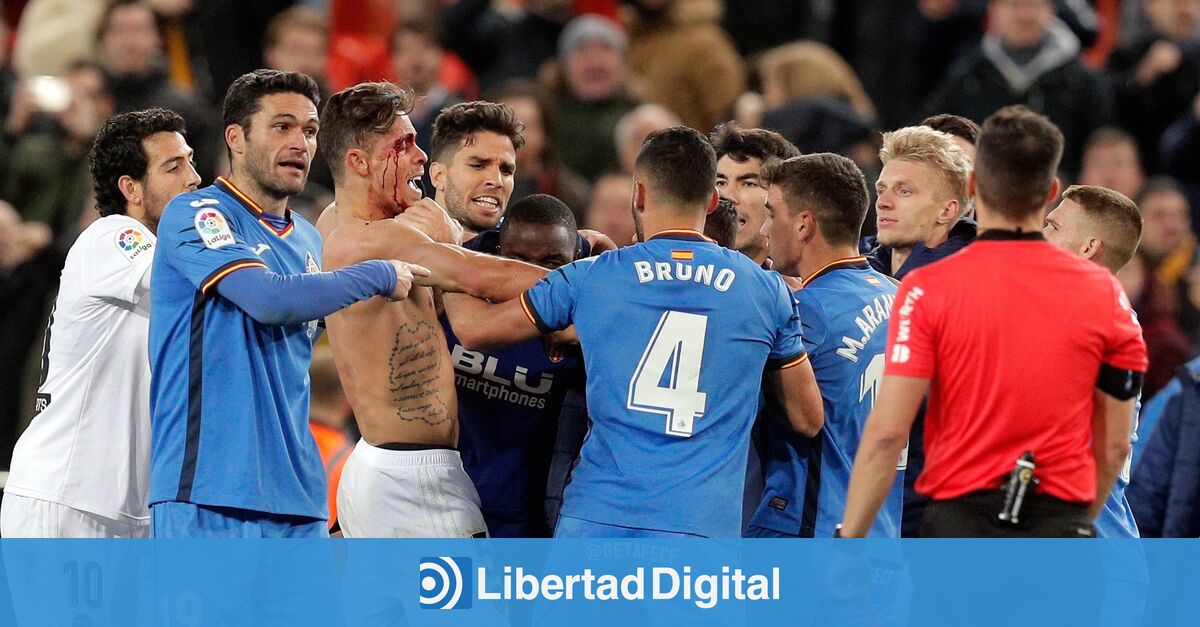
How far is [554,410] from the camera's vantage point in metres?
6.97

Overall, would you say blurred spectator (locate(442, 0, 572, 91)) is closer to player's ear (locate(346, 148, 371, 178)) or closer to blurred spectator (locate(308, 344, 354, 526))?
blurred spectator (locate(308, 344, 354, 526))

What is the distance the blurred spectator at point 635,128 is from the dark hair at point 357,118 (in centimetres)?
550

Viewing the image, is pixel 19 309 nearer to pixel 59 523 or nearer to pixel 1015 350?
pixel 59 523

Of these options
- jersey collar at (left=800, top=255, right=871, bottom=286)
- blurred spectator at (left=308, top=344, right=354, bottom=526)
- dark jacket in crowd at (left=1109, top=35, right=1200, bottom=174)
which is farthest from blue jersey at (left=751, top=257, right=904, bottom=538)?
dark jacket in crowd at (left=1109, top=35, right=1200, bottom=174)

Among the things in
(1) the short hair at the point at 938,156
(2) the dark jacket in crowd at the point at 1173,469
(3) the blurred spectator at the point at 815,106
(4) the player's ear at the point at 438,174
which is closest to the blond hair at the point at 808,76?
(3) the blurred spectator at the point at 815,106

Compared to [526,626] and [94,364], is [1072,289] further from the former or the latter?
[94,364]

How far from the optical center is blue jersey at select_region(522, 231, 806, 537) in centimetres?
602

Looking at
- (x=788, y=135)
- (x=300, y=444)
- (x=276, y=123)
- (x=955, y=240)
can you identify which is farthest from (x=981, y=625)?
(x=788, y=135)

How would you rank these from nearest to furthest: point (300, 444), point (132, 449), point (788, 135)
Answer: point (300, 444), point (132, 449), point (788, 135)

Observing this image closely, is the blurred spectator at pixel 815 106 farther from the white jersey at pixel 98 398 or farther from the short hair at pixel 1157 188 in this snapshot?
the white jersey at pixel 98 398

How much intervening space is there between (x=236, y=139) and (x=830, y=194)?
7.72 ft

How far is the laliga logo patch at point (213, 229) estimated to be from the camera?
20.5 ft

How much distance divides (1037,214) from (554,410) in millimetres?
2323

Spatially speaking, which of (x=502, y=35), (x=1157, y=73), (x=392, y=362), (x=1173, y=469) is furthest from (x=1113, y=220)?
(x=502, y=35)
